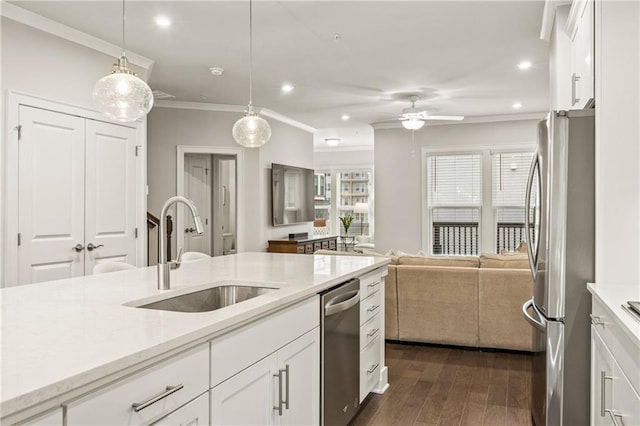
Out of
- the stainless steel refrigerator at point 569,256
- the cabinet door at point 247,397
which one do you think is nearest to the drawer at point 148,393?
the cabinet door at point 247,397

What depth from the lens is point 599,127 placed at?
90.5 inches

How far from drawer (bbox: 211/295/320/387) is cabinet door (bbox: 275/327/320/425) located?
0.05 meters

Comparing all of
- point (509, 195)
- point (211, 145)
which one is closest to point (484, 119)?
point (509, 195)

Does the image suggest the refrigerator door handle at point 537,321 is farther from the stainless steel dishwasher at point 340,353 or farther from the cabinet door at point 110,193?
the cabinet door at point 110,193

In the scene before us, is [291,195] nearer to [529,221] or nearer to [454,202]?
[454,202]

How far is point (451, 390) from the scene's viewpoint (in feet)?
11.3

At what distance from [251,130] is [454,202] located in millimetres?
5172

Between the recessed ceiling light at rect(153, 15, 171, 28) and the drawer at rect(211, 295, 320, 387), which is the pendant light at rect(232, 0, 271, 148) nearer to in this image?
the recessed ceiling light at rect(153, 15, 171, 28)

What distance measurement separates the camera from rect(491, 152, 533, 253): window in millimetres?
7793

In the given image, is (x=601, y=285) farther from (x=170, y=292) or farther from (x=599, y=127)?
(x=170, y=292)

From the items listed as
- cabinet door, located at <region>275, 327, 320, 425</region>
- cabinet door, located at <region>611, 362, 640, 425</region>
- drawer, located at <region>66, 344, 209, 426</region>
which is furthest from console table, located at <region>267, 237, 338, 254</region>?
drawer, located at <region>66, 344, 209, 426</region>

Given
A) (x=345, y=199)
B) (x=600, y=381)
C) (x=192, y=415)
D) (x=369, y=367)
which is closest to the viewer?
(x=192, y=415)

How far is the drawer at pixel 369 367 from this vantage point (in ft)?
9.67

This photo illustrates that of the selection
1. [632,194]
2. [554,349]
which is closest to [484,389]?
[554,349]
